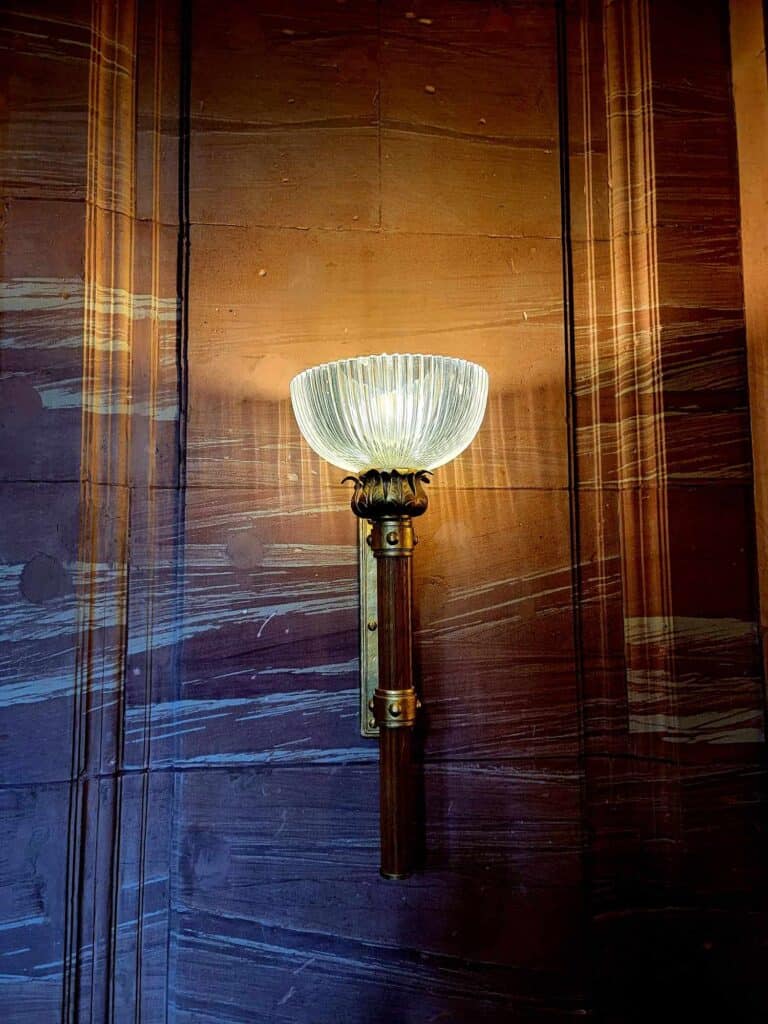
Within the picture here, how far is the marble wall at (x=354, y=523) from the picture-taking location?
0.97 metres

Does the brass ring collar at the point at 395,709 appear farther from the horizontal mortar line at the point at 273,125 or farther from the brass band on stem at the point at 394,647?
the horizontal mortar line at the point at 273,125

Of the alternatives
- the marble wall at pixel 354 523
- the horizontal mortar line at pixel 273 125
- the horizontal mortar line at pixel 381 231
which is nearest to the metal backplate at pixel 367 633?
the marble wall at pixel 354 523

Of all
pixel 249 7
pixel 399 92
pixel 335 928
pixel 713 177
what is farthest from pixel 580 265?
pixel 335 928

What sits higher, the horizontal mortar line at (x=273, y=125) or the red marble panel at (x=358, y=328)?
the horizontal mortar line at (x=273, y=125)

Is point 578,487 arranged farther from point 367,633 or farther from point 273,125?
point 273,125

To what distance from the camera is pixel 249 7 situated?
3.52 feet

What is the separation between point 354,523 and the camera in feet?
3.39

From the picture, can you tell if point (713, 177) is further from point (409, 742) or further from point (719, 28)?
point (409, 742)

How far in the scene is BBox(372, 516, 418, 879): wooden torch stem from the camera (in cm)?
90

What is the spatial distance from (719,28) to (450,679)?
1082 mm

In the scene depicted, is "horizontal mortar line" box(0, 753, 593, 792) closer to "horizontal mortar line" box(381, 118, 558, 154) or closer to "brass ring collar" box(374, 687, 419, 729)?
"brass ring collar" box(374, 687, 419, 729)

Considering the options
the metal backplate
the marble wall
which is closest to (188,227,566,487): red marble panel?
the marble wall

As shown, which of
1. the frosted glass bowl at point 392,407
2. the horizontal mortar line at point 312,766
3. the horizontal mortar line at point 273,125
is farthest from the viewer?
the horizontal mortar line at point 273,125

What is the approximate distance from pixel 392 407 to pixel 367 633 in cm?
34
